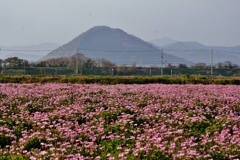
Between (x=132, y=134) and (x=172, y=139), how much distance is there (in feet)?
2.90

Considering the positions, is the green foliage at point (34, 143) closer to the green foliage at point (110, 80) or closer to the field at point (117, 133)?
the field at point (117, 133)

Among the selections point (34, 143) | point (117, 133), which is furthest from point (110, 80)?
point (34, 143)

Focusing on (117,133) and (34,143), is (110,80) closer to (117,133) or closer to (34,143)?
(117,133)

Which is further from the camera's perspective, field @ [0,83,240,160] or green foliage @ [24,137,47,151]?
green foliage @ [24,137,47,151]

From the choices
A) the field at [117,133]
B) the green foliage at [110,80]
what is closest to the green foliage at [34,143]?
the field at [117,133]

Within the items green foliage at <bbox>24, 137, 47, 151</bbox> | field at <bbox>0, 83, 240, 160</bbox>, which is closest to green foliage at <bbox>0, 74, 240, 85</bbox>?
field at <bbox>0, 83, 240, 160</bbox>

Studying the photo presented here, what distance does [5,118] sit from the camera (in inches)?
321

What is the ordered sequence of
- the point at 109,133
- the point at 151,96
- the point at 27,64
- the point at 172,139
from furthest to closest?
the point at 27,64, the point at 151,96, the point at 109,133, the point at 172,139

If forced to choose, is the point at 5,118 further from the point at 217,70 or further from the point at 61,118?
the point at 217,70

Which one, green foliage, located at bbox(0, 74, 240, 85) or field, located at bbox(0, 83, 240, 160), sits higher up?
green foliage, located at bbox(0, 74, 240, 85)

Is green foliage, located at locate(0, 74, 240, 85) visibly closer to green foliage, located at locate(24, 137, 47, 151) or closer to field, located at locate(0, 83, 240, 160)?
field, located at locate(0, 83, 240, 160)

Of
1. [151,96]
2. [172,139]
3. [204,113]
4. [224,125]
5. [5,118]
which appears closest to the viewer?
[172,139]

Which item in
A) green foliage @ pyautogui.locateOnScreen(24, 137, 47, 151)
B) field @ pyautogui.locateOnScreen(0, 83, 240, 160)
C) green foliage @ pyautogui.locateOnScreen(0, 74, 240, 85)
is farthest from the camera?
green foliage @ pyautogui.locateOnScreen(0, 74, 240, 85)

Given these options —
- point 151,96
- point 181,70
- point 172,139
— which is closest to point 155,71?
point 181,70
